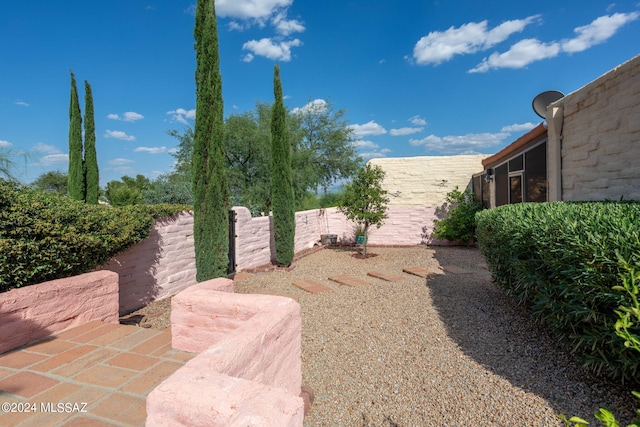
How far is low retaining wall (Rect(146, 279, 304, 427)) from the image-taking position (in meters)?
1.22

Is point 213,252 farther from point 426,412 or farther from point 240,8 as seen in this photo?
point 240,8

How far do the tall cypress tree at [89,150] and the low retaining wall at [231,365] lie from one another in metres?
10.3

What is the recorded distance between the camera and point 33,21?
6.58m

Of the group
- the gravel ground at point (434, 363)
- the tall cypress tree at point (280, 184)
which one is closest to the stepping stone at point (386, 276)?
the gravel ground at point (434, 363)

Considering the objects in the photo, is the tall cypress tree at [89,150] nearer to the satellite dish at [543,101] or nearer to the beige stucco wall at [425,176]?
the beige stucco wall at [425,176]

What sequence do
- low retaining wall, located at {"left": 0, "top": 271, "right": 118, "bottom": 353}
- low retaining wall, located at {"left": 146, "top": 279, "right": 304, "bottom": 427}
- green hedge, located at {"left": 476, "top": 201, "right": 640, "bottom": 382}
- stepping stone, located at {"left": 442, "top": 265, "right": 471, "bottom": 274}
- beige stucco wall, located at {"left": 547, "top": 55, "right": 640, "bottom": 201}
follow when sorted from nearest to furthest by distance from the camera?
low retaining wall, located at {"left": 146, "top": 279, "right": 304, "bottom": 427}
green hedge, located at {"left": 476, "top": 201, "right": 640, "bottom": 382}
low retaining wall, located at {"left": 0, "top": 271, "right": 118, "bottom": 353}
beige stucco wall, located at {"left": 547, "top": 55, "right": 640, "bottom": 201}
stepping stone, located at {"left": 442, "top": 265, "right": 471, "bottom": 274}

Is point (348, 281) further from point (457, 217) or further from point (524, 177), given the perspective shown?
point (457, 217)

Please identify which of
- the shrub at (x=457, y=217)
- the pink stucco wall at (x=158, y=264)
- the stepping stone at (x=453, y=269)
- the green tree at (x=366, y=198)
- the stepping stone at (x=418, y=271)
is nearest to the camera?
the pink stucco wall at (x=158, y=264)

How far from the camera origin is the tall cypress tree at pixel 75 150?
1045cm

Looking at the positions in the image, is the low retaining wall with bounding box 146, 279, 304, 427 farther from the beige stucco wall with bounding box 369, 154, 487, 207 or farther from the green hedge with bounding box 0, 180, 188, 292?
the beige stucco wall with bounding box 369, 154, 487, 207

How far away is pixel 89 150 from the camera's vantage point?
1073 cm

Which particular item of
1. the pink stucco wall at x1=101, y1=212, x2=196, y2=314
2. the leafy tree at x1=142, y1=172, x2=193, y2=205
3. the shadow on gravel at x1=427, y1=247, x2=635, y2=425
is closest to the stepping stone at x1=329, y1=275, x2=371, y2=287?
the shadow on gravel at x1=427, y1=247, x2=635, y2=425

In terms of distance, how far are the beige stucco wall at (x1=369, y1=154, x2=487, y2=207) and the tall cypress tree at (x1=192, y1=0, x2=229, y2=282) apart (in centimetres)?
809

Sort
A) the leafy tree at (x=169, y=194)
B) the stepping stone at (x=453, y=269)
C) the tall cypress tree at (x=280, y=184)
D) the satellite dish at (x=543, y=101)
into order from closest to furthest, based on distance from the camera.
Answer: the satellite dish at (x=543, y=101), the stepping stone at (x=453, y=269), the tall cypress tree at (x=280, y=184), the leafy tree at (x=169, y=194)
